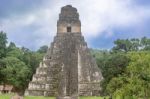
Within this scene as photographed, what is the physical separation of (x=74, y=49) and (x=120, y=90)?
15953 millimetres

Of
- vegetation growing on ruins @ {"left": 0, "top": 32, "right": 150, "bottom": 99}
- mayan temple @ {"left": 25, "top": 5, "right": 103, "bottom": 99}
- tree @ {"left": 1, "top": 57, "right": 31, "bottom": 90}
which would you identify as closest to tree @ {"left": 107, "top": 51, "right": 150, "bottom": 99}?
vegetation growing on ruins @ {"left": 0, "top": 32, "right": 150, "bottom": 99}

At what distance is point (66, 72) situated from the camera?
36.3 m

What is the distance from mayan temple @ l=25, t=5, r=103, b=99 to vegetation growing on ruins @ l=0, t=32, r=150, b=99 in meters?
2.50

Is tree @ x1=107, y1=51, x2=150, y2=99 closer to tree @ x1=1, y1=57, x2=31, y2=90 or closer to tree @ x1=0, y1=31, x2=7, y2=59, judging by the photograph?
tree @ x1=1, y1=57, x2=31, y2=90

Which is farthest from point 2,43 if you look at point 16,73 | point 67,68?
point 67,68

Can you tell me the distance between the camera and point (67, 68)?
120 ft

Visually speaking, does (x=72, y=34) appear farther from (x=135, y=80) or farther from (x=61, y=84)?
(x=135, y=80)

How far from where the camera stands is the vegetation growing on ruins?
2291 cm

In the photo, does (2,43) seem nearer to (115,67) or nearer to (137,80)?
(115,67)

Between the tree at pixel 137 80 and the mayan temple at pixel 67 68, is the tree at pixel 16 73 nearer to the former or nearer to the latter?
the mayan temple at pixel 67 68

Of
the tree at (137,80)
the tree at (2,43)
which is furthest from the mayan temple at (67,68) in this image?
the tree at (2,43)

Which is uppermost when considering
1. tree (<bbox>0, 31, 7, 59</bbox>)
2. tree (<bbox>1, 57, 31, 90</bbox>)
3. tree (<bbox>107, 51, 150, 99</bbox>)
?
tree (<bbox>0, 31, 7, 59</bbox>)

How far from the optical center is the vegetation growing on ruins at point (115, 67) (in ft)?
75.2

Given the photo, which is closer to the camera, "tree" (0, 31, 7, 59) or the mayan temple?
the mayan temple
